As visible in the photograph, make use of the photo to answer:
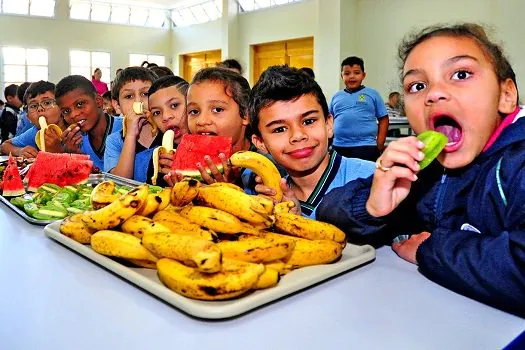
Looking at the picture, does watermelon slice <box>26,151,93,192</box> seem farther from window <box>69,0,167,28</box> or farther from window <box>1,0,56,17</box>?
window <box>69,0,167,28</box>

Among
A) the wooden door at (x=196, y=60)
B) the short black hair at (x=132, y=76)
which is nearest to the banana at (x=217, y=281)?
the short black hair at (x=132, y=76)

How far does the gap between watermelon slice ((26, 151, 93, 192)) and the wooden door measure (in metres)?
12.8

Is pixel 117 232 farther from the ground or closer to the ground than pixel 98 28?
closer to the ground

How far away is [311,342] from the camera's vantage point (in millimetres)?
779

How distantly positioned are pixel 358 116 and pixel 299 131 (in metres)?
4.28

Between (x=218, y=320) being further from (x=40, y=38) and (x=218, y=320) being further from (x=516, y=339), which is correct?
(x=40, y=38)

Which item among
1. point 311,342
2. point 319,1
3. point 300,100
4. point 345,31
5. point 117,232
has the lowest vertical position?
point 311,342

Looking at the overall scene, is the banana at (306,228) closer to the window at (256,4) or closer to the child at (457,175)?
the child at (457,175)

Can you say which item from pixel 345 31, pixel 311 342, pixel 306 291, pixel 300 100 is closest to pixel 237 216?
pixel 306 291

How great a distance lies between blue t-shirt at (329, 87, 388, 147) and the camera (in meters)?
5.87

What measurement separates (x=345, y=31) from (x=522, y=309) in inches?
389

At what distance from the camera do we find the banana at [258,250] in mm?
955

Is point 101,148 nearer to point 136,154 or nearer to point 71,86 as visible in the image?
point 71,86

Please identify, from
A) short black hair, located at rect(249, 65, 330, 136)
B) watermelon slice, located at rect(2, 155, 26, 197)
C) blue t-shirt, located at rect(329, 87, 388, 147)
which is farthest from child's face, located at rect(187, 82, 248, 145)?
blue t-shirt, located at rect(329, 87, 388, 147)
